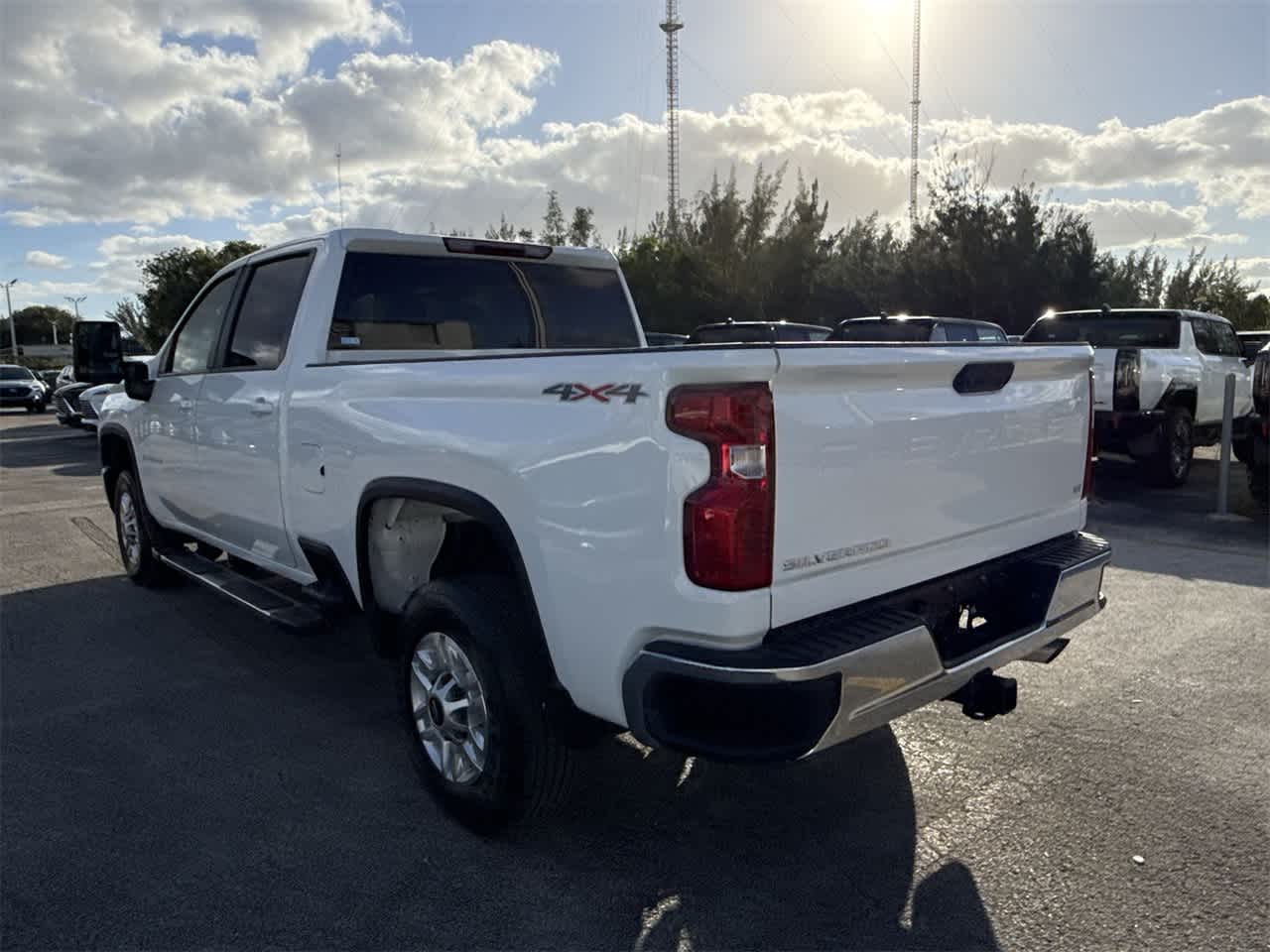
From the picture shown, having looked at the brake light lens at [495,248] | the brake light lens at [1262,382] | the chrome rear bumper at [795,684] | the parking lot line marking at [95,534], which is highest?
the brake light lens at [495,248]

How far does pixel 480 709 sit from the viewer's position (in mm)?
3238

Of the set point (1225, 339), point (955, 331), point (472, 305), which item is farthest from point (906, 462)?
point (1225, 339)

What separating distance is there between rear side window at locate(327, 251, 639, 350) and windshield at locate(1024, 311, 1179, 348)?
285 inches

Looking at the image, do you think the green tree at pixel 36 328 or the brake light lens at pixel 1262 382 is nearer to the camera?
the brake light lens at pixel 1262 382

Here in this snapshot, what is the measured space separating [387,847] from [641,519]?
153cm

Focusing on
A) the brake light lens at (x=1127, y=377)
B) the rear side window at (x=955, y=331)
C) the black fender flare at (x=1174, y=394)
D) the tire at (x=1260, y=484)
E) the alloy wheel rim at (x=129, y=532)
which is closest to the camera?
the alloy wheel rim at (x=129, y=532)

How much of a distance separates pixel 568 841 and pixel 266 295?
306 cm

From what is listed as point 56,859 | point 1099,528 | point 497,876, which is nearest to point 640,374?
point 497,876

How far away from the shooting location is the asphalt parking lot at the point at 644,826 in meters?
2.84

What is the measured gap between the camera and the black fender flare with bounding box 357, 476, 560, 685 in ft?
9.87

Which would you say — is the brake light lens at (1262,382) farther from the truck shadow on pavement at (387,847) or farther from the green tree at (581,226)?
the green tree at (581,226)

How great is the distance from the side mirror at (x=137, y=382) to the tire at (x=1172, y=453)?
371 inches

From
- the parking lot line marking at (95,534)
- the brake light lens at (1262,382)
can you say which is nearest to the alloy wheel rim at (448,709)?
the parking lot line marking at (95,534)

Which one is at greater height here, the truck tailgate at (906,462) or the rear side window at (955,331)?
the rear side window at (955,331)
